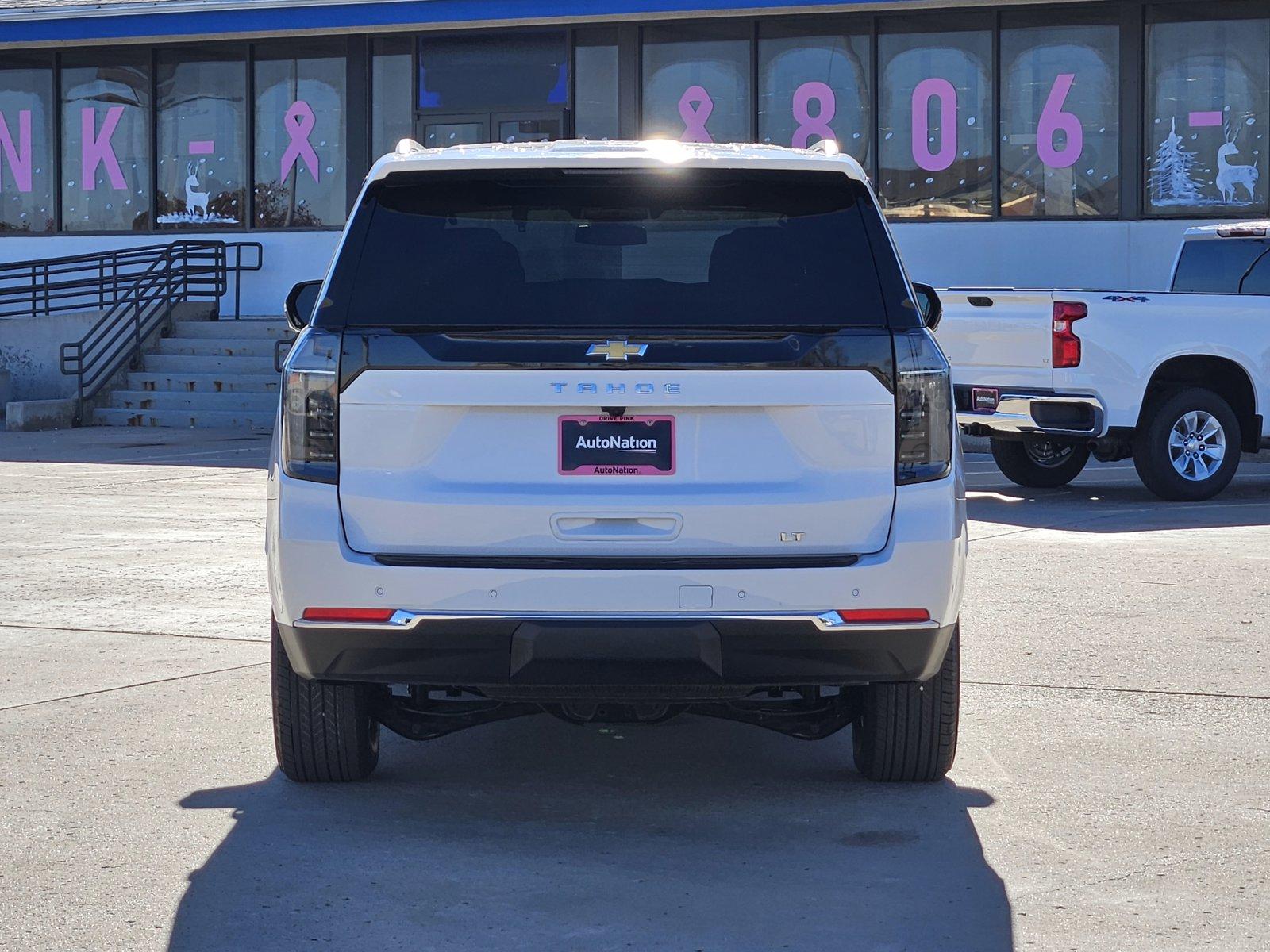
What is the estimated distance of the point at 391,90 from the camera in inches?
1050

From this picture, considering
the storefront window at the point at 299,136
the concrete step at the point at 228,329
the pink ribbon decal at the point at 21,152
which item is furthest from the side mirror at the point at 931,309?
the pink ribbon decal at the point at 21,152

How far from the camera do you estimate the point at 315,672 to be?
504cm

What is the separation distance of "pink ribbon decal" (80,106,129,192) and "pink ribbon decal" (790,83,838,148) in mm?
10612

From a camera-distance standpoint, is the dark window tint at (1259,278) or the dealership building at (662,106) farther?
the dealership building at (662,106)

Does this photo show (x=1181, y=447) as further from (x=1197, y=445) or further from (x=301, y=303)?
(x=301, y=303)

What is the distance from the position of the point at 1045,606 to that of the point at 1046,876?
4.43 meters

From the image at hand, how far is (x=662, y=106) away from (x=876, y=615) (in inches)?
828

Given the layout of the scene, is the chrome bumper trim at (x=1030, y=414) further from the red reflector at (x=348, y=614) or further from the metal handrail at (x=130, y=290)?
the metal handrail at (x=130, y=290)

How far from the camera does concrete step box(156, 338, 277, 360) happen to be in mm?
23953

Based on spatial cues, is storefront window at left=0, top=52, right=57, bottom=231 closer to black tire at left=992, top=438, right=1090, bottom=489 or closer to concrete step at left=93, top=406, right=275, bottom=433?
concrete step at left=93, top=406, right=275, bottom=433

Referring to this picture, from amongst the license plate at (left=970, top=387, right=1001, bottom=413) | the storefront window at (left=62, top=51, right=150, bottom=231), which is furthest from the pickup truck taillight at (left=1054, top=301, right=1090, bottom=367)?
the storefront window at (left=62, top=51, right=150, bottom=231)

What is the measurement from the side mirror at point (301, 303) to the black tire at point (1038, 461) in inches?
381

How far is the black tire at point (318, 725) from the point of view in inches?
213

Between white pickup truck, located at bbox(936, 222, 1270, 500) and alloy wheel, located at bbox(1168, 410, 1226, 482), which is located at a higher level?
white pickup truck, located at bbox(936, 222, 1270, 500)
